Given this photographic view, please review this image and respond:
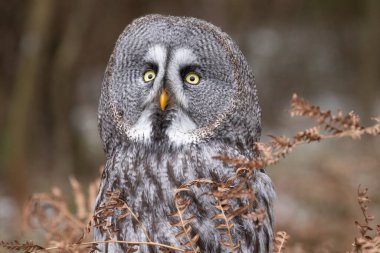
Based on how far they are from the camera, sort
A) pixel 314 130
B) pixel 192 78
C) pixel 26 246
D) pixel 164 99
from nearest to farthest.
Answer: pixel 314 130, pixel 26 246, pixel 164 99, pixel 192 78

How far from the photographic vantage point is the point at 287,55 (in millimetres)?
15812

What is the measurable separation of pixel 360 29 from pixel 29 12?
350 inches

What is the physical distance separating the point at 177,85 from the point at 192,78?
3.3 inches

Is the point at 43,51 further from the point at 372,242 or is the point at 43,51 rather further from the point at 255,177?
the point at 372,242

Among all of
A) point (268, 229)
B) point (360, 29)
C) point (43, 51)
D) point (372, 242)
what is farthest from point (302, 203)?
point (360, 29)

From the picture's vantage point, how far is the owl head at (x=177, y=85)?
9.59 ft

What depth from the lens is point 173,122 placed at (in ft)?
9.75

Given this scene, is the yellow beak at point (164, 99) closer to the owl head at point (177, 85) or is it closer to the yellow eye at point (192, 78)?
the owl head at point (177, 85)

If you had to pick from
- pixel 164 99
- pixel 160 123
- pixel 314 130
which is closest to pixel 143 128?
pixel 160 123

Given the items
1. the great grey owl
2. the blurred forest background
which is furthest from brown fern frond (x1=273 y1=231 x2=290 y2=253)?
the blurred forest background

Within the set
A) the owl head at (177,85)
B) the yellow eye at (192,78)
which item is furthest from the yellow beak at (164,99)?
the yellow eye at (192,78)

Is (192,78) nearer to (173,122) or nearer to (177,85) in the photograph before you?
(177,85)

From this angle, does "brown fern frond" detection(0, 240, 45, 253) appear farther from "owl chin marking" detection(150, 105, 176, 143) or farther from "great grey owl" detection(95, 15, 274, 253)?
"owl chin marking" detection(150, 105, 176, 143)

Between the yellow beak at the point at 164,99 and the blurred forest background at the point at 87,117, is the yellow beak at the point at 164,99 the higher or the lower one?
the lower one
